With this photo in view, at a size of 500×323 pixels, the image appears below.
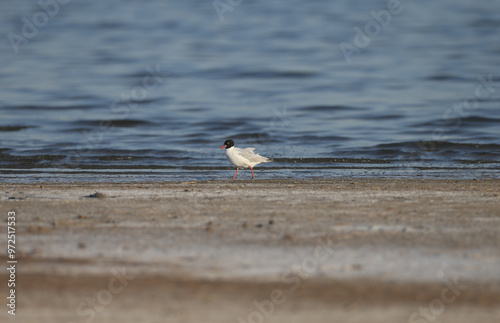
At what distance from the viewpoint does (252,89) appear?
27516 mm

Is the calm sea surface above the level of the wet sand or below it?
below

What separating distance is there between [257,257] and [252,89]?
21.5 metres

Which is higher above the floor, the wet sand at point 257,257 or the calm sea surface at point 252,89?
the wet sand at point 257,257

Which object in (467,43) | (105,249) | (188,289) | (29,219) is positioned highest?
(188,289)

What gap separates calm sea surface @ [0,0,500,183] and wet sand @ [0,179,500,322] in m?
3.88

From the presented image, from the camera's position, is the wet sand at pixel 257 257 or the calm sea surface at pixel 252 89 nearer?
the wet sand at pixel 257 257

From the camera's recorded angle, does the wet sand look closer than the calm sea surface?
Yes

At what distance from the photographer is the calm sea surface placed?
50.1 ft

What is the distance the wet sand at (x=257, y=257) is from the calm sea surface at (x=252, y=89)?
3.88m

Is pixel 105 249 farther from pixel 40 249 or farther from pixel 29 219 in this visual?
pixel 29 219

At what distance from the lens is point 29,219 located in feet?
25.7

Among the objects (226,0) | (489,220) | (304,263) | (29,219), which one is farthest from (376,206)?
(226,0)

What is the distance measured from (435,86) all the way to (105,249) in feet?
71.5

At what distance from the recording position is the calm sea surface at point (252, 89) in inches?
601
